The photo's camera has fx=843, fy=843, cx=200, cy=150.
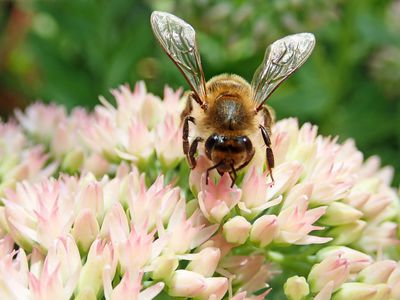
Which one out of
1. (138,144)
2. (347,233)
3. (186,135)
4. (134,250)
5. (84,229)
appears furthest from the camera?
(138,144)

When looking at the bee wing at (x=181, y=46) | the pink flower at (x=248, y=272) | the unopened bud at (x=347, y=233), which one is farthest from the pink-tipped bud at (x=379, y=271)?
the bee wing at (x=181, y=46)

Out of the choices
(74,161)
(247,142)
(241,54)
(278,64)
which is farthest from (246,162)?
(241,54)

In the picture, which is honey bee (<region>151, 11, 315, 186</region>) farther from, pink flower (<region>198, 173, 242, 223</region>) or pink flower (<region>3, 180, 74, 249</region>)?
pink flower (<region>3, 180, 74, 249</region>)

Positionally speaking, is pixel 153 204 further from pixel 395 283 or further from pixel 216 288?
pixel 395 283

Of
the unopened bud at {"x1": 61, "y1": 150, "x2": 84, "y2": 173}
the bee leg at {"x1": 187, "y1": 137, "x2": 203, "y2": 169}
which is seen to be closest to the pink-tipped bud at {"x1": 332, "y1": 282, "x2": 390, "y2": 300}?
the bee leg at {"x1": 187, "y1": 137, "x2": 203, "y2": 169}

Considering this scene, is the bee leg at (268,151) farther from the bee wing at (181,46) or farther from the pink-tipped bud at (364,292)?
the pink-tipped bud at (364,292)

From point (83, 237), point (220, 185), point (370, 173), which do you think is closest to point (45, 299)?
point (83, 237)

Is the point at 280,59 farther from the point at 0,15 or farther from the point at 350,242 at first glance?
the point at 0,15

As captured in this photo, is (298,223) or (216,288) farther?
(298,223)
